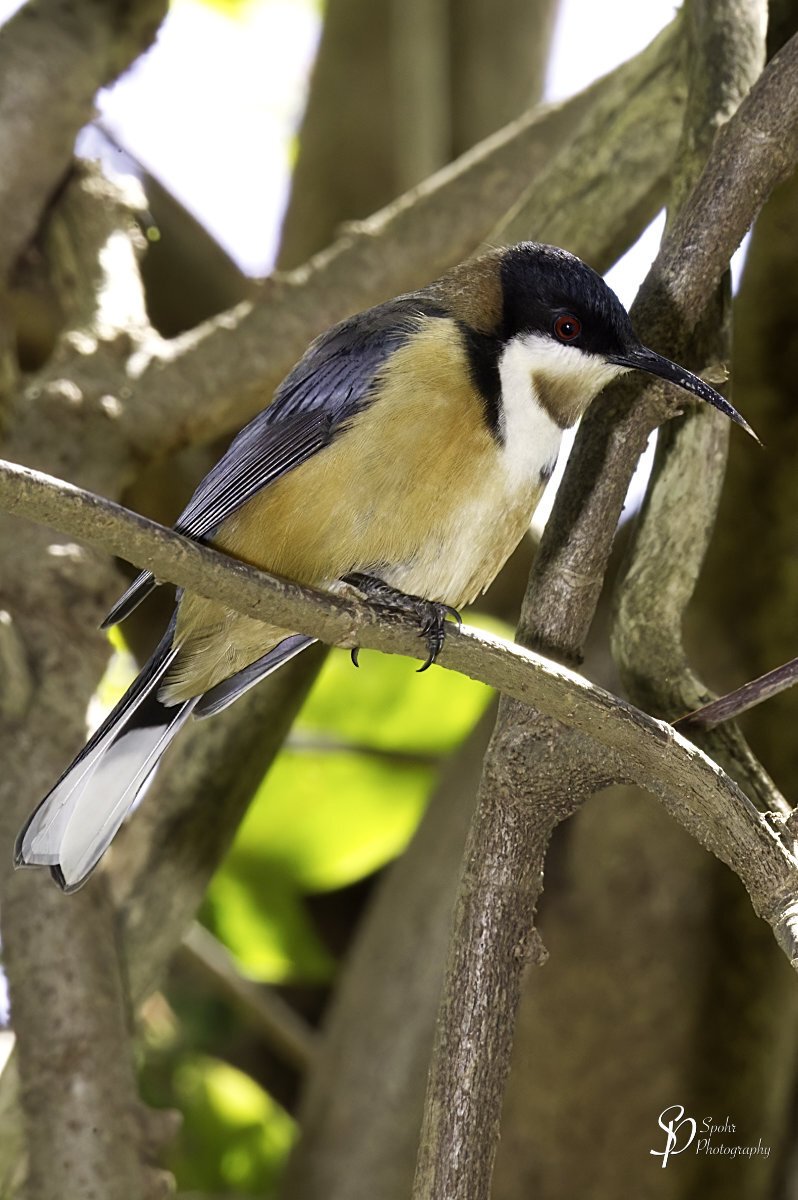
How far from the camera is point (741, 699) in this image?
7.72 ft

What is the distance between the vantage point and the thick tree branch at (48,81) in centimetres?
459

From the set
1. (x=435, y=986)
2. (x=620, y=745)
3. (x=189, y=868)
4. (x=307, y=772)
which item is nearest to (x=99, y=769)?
(x=189, y=868)

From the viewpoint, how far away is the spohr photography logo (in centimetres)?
427

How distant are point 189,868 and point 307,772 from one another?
123 cm

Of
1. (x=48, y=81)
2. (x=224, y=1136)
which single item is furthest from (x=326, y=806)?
(x=48, y=81)

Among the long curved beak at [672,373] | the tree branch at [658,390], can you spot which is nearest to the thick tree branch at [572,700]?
the tree branch at [658,390]

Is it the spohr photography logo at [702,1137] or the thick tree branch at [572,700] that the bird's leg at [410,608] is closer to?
the thick tree branch at [572,700]

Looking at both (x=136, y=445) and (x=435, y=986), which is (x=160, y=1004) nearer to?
(x=435, y=986)

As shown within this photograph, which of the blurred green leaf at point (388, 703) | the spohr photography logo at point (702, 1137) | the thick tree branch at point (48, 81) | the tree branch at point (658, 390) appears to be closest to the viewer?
the tree branch at point (658, 390)

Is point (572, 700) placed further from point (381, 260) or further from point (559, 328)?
point (381, 260)

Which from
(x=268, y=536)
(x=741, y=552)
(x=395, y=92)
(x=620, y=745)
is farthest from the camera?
(x=395, y=92)

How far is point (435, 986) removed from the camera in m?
4.50

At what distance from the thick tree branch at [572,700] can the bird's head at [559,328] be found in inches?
35.0

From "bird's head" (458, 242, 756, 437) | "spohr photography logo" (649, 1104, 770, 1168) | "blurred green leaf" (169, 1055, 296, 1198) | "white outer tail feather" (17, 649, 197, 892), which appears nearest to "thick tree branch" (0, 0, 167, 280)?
"bird's head" (458, 242, 756, 437)
